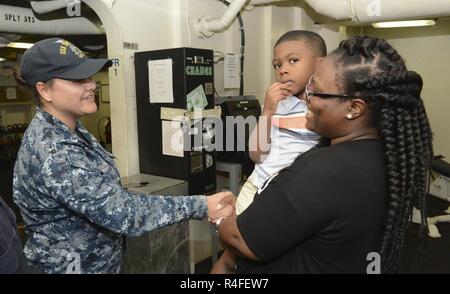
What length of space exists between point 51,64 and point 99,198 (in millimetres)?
527

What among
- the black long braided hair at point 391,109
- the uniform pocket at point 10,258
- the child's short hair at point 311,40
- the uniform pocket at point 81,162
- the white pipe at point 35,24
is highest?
the white pipe at point 35,24

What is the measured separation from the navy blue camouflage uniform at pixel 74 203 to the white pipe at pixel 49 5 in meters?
1.78

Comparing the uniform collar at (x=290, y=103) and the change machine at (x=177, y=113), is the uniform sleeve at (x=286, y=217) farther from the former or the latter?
the change machine at (x=177, y=113)

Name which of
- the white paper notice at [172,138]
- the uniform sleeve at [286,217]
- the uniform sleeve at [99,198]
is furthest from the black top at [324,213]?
the white paper notice at [172,138]

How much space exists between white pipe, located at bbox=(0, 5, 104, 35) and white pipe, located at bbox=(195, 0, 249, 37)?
110cm

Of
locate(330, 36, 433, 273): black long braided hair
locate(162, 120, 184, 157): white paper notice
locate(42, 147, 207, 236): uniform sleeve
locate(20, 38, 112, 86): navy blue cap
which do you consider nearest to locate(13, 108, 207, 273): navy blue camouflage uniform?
locate(42, 147, 207, 236): uniform sleeve

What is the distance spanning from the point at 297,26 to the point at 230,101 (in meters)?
1.62

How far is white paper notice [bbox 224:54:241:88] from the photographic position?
11.8ft

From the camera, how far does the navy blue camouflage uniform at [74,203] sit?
1.28m

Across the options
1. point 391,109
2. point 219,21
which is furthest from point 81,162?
point 219,21

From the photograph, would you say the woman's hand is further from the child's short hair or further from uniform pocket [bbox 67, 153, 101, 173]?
the child's short hair

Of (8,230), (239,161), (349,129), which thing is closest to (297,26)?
(239,161)

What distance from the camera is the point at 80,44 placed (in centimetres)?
396
